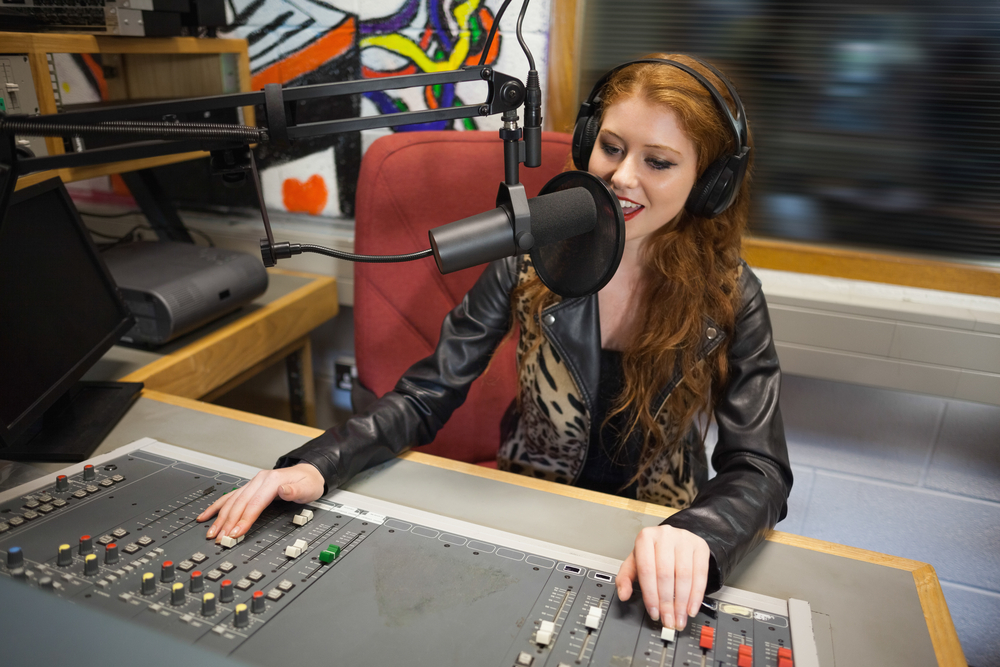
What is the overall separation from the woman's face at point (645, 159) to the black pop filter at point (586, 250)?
29 centimetres

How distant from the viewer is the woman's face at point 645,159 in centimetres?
90

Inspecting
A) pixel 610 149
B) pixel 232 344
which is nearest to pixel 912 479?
pixel 610 149

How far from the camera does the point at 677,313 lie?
3.36ft

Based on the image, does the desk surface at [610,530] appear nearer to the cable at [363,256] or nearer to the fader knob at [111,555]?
the fader knob at [111,555]

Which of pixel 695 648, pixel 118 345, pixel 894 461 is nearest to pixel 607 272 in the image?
pixel 695 648

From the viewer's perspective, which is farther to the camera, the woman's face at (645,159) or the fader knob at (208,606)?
the woman's face at (645,159)

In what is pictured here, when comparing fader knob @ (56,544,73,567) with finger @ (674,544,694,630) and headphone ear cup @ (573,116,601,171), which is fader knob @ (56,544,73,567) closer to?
finger @ (674,544,694,630)

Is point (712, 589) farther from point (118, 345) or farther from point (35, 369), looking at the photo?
point (118, 345)

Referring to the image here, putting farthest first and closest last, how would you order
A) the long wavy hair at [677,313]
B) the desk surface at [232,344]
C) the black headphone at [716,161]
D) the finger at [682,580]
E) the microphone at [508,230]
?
the desk surface at [232,344] < the long wavy hair at [677,313] < the black headphone at [716,161] < the finger at [682,580] < the microphone at [508,230]

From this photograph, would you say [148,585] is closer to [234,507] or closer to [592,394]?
[234,507]

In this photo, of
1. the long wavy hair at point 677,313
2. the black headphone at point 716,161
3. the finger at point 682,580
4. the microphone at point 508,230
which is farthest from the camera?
the long wavy hair at point 677,313

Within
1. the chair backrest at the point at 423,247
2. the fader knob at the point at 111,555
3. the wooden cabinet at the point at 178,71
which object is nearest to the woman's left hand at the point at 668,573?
the fader knob at the point at 111,555

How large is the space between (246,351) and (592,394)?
2.54ft

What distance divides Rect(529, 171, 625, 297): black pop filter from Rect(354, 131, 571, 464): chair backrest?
0.60m
